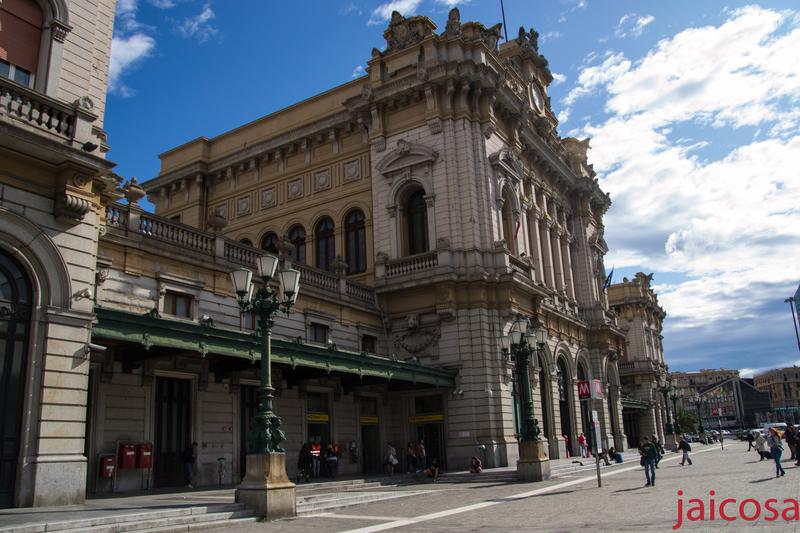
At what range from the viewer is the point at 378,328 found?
109 ft

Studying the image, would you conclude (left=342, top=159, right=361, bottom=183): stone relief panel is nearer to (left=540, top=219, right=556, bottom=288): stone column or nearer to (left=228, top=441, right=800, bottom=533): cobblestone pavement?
(left=540, top=219, right=556, bottom=288): stone column

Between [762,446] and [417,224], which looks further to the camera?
[417,224]

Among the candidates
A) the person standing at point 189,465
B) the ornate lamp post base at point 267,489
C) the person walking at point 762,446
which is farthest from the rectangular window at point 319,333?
the person walking at point 762,446

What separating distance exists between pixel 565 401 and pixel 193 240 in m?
25.5

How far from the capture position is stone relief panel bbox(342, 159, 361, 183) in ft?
123

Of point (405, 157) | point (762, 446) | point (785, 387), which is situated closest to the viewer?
point (762, 446)

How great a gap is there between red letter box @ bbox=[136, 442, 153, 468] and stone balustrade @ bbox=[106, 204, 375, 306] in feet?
21.3

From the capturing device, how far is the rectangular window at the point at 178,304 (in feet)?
75.0

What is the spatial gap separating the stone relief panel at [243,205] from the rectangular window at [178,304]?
1880 cm

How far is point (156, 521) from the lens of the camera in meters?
12.3

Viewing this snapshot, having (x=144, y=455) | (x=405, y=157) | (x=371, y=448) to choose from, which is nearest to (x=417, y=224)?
(x=405, y=157)

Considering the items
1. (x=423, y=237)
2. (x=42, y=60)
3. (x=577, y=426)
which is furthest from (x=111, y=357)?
(x=577, y=426)

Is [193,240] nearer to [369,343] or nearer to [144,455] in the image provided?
[144,455]

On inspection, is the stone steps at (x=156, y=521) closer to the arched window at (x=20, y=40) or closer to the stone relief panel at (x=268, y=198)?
the arched window at (x=20, y=40)
